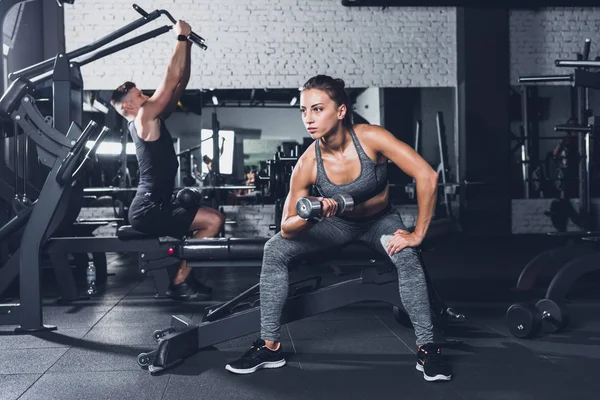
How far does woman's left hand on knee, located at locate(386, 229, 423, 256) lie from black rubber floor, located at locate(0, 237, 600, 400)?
0.43m

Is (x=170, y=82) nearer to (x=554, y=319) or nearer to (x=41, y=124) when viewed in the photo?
(x=41, y=124)

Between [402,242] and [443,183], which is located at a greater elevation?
[443,183]

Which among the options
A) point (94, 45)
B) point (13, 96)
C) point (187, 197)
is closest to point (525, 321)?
point (187, 197)

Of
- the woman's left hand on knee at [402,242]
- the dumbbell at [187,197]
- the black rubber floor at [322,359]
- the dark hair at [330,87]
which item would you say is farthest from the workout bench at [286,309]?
the dumbbell at [187,197]

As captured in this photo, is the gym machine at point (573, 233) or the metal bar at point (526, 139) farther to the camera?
the metal bar at point (526, 139)

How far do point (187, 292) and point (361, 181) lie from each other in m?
1.83

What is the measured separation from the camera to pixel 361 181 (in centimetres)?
214

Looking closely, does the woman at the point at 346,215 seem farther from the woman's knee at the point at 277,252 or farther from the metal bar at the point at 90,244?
the metal bar at the point at 90,244

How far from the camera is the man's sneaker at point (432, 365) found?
6.33 feet

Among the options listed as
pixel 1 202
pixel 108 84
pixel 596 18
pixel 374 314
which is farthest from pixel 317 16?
pixel 374 314

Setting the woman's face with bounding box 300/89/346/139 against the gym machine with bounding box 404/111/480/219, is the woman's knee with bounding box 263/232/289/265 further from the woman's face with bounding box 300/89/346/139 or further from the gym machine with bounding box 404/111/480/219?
the gym machine with bounding box 404/111/480/219

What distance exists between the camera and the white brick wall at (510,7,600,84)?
7152mm

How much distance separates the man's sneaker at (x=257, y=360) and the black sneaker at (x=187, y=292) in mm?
1490

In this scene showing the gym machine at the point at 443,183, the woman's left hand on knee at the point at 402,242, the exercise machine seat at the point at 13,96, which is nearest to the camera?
the woman's left hand on knee at the point at 402,242
